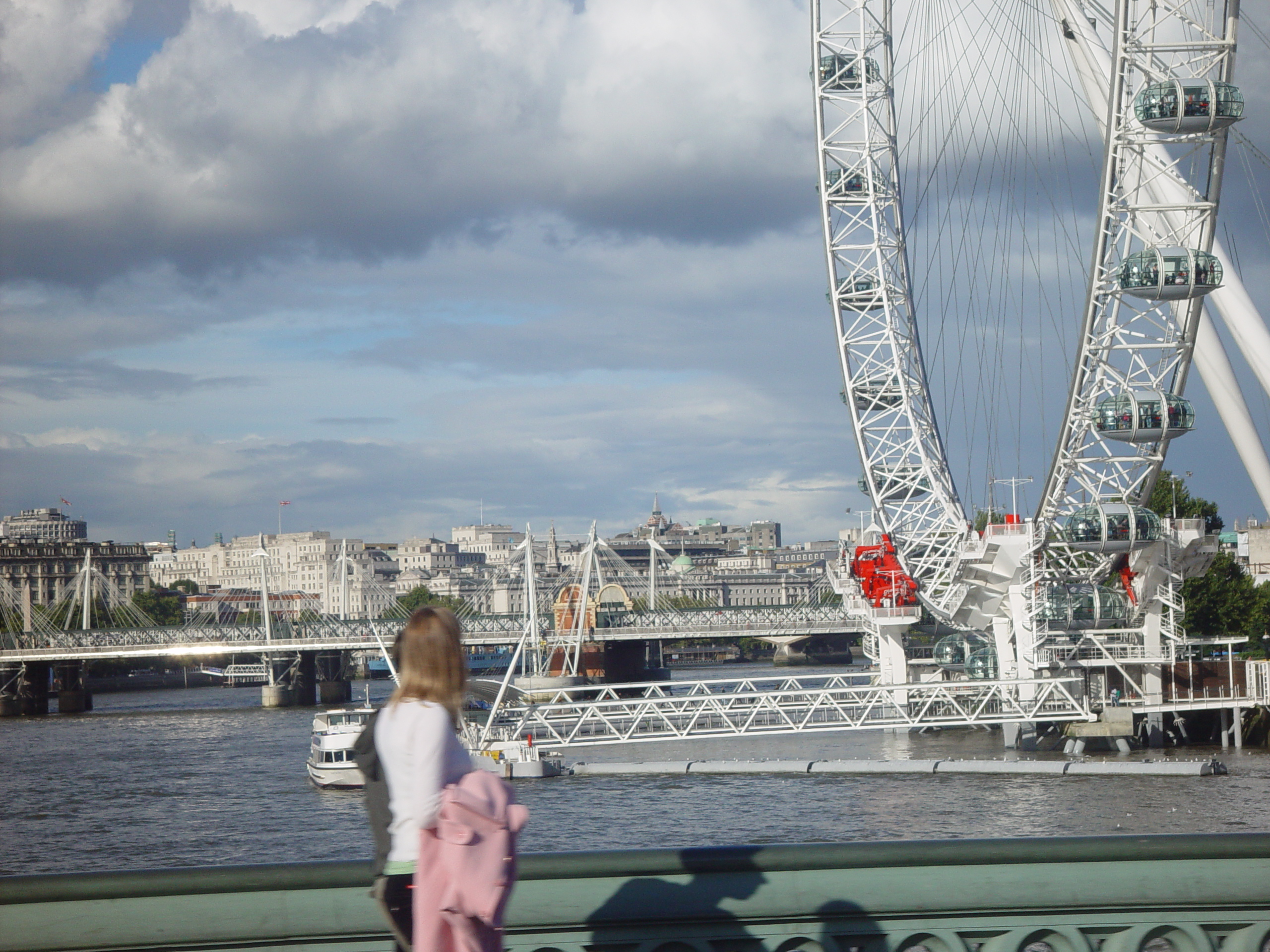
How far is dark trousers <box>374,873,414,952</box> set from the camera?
326cm

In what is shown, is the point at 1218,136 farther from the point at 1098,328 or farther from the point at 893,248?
the point at 893,248

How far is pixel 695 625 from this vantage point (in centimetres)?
9556

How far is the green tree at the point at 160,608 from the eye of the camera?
130 meters

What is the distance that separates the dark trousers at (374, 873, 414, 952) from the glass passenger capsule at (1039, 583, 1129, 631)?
141ft

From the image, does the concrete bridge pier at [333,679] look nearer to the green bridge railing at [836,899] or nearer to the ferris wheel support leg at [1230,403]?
the ferris wheel support leg at [1230,403]

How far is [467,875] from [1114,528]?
40.8 m

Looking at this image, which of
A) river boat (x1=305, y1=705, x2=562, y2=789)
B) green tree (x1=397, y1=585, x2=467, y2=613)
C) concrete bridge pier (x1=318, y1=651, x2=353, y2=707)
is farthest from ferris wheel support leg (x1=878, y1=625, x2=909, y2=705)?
green tree (x1=397, y1=585, x2=467, y2=613)

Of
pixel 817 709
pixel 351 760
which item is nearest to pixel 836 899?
pixel 351 760

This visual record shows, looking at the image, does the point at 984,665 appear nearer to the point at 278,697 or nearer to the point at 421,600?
the point at 278,697

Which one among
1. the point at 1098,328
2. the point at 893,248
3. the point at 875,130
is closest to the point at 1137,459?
the point at 1098,328

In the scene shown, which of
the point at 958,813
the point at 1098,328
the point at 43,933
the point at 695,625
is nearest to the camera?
the point at 43,933

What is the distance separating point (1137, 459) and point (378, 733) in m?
41.5

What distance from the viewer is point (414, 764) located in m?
3.33

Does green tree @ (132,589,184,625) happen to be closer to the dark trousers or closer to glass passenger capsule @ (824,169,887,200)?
glass passenger capsule @ (824,169,887,200)
